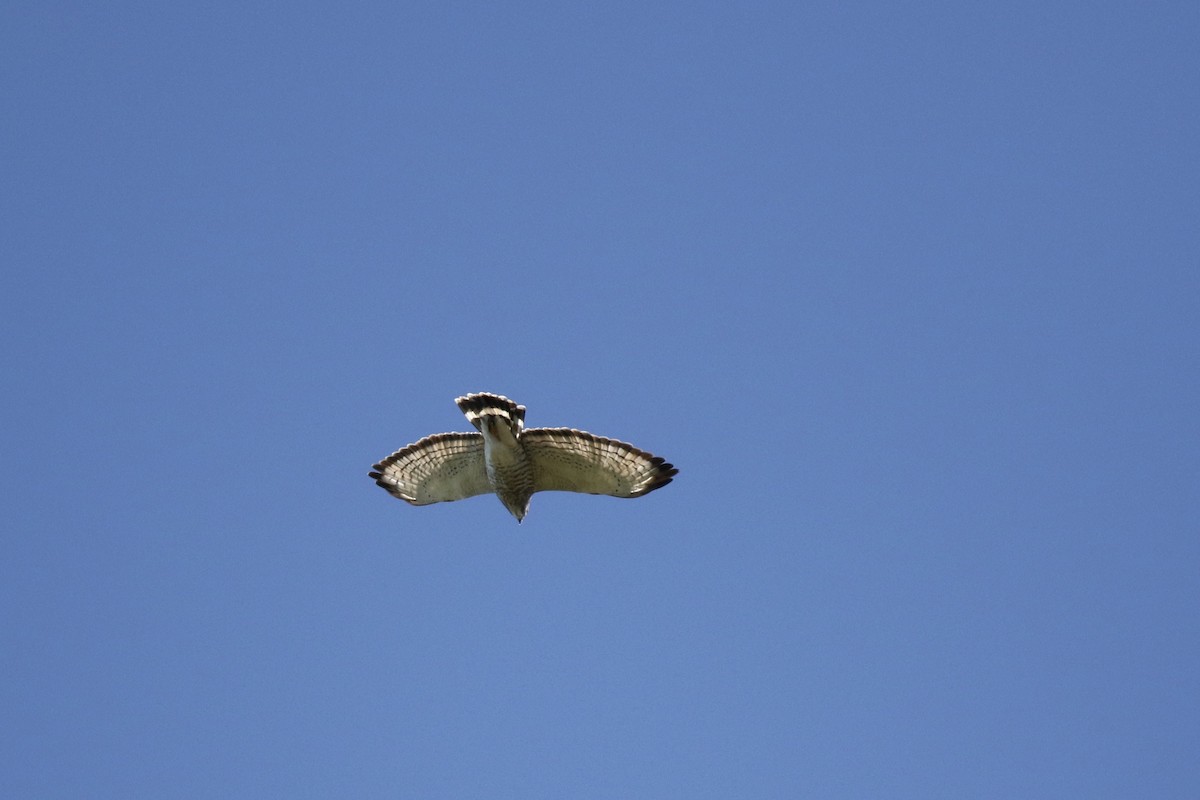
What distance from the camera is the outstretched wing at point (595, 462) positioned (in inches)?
519

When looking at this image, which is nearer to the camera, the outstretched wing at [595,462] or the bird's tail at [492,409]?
the bird's tail at [492,409]

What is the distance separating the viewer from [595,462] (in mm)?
13438

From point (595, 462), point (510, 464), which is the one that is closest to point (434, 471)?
point (510, 464)

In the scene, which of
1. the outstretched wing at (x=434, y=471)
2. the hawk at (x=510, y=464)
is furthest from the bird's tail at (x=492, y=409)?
the outstretched wing at (x=434, y=471)

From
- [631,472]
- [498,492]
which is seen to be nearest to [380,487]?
[498,492]

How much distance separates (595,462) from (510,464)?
0.86 m

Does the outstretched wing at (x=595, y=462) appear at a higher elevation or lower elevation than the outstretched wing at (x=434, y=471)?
lower

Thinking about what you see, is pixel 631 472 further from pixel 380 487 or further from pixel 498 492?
pixel 380 487

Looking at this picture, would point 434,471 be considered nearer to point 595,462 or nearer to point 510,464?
point 510,464

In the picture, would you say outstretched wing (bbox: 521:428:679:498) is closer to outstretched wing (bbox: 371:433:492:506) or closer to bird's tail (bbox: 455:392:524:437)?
bird's tail (bbox: 455:392:524:437)

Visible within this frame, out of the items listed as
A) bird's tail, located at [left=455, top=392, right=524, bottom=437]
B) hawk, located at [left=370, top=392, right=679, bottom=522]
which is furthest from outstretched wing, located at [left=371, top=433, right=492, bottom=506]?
bird's tail, located at [left=455, top=392, right=524, bottom=437]

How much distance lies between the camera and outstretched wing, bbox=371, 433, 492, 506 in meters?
13.8

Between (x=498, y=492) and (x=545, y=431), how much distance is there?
111cm

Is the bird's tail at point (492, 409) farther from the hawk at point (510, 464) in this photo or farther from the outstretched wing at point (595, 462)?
the outstretched wing at point (595, 462)
